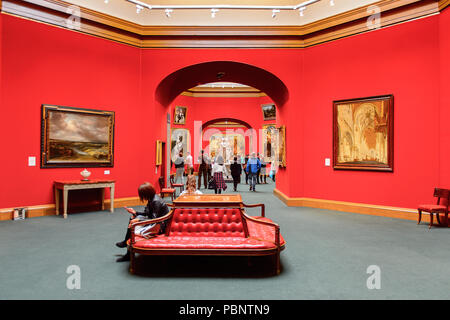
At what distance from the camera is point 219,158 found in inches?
439

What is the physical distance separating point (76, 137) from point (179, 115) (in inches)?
413

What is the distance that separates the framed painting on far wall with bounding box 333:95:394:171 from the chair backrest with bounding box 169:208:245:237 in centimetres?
562

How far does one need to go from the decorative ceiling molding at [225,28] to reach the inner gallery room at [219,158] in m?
0.05

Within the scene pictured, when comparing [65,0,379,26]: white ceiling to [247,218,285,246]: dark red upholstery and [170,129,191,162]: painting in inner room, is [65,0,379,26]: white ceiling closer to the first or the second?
[247,218,285,246]: dark red upholstery

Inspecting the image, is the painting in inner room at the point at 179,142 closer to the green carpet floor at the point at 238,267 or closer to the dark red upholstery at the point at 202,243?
the green carpet floor at the point at 238,267

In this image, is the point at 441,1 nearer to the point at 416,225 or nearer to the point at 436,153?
the point at 436,153

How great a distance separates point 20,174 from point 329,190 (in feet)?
29.0

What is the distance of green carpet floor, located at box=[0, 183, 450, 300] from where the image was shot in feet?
11.9

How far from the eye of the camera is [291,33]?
9.98 m

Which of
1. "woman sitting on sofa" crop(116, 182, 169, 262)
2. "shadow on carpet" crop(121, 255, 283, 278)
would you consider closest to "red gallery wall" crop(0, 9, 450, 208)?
"woman sitting on sofa" crop(116, 182, 169, 262)

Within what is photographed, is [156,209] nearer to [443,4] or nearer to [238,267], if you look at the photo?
[238,267]

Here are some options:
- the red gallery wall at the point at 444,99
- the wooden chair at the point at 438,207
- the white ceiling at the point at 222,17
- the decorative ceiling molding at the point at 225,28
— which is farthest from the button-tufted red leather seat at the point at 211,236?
the white ceiling at the point at 222,17

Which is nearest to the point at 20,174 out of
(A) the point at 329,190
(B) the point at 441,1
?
(A) the point at 329,190
